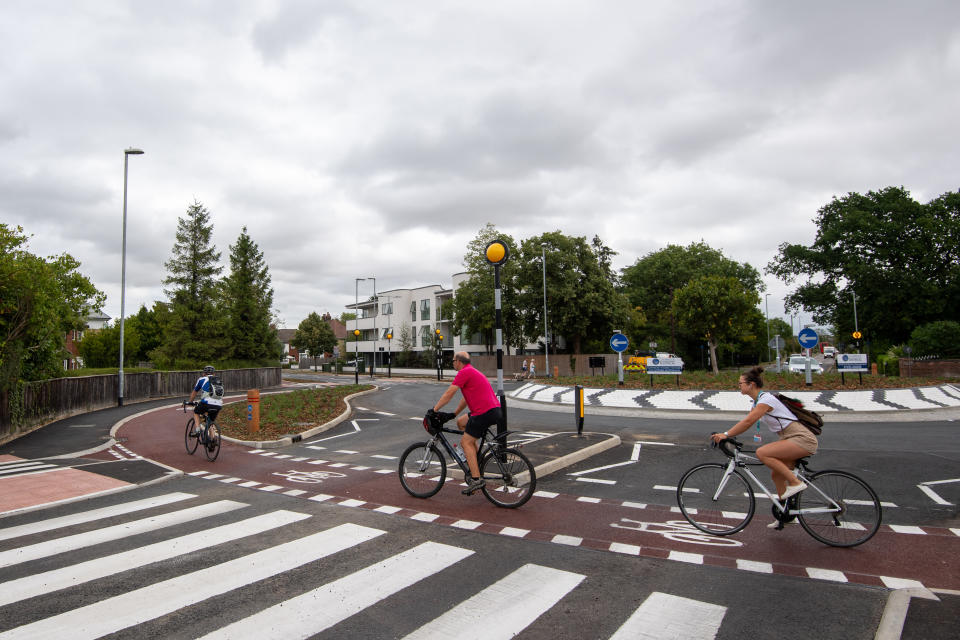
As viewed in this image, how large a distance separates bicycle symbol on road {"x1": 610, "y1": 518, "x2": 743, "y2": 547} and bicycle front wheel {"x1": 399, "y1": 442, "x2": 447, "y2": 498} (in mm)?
2324

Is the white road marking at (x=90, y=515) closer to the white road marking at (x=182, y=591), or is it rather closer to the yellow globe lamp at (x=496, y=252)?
the white road marking at (x=182, y=591)

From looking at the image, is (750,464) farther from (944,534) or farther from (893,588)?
(944,534)

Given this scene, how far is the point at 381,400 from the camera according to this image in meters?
25.1

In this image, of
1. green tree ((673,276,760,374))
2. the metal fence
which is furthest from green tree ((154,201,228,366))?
green tree ((673,276,760,374))

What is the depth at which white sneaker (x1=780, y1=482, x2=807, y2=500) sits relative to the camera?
5191 millimetres

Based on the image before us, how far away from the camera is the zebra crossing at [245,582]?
144 inches

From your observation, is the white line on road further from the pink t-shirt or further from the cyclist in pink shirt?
the pink t-shirt

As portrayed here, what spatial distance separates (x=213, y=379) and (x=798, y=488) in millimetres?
10586

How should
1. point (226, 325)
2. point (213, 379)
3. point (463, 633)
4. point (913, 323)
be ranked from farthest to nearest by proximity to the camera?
point (226, 325) < point (913, 323) < point (213, 379) < point (463, 633)

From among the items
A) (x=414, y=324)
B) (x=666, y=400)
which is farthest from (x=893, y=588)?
A: (x=414, y=324)

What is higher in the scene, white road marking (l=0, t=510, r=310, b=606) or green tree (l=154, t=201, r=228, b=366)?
green tree (l=154, t=201, r=228, b=366)

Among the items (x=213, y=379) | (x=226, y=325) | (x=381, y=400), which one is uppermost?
(x=226, y=325)

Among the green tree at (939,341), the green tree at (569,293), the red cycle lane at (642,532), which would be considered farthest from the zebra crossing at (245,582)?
the green tree at (569,293)

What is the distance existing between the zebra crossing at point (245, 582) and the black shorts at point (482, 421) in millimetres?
1601
